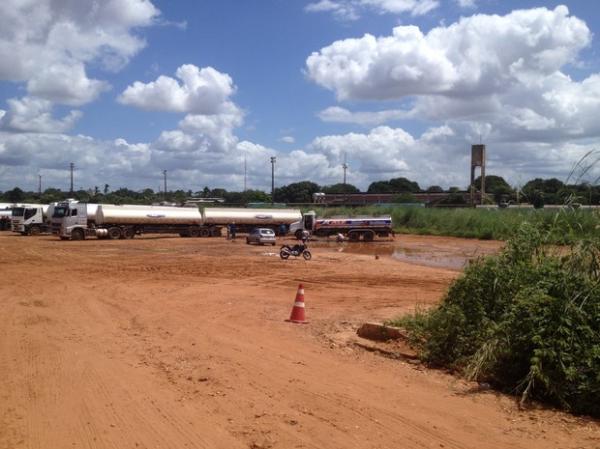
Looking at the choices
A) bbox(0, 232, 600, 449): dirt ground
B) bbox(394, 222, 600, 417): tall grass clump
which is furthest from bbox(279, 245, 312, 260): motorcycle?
bbox(394, 222, 600, 417): tall grass clump

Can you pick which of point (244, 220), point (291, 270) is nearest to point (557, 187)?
point (291, 270)

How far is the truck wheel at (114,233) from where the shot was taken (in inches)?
1939

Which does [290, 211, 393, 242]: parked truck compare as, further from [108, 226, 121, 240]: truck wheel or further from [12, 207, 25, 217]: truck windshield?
[12, 207, 25, 217]: truck windshield

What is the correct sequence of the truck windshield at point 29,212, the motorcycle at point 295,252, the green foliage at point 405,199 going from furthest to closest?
the green foliage at point 405,199 → the truck windshield at point 29,212 → the motorcycle at point 295,252

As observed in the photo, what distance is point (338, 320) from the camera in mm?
12570

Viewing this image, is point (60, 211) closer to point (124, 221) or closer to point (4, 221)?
point (124, 221)

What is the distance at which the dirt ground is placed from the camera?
5.88 metres

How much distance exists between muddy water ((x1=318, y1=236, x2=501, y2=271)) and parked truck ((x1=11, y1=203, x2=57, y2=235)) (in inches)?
1067

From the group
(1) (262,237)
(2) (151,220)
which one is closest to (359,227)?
(1) (262,237)

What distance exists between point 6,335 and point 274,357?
486 centimetres

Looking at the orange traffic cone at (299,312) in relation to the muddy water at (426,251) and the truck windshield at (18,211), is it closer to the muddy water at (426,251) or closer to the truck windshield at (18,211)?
the muddy water at (426,251)

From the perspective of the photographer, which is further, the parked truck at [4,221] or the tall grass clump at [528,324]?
the parked truck at [4,221]

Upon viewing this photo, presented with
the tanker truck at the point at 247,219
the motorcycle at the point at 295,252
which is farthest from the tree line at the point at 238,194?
the motorcycle at the point at 295,252

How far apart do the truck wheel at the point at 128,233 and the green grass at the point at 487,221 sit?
24313 millimetres
